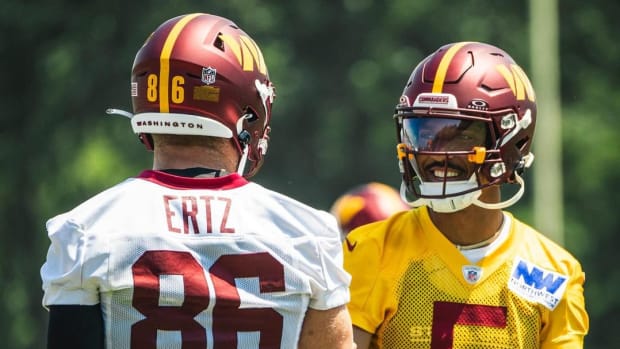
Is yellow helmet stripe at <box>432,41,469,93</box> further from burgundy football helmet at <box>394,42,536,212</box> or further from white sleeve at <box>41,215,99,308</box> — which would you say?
white sleeve at <box>41,215,99,308</box>

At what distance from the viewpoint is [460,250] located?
13.7 feet

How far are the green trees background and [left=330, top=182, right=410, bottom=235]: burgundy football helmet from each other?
12513mm

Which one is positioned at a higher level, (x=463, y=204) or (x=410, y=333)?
(x=463, y=204)

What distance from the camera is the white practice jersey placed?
3117 mm

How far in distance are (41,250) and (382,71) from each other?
19.5 ft

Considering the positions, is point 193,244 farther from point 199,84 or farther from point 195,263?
point 199,84

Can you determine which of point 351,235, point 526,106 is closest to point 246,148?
point 351,235

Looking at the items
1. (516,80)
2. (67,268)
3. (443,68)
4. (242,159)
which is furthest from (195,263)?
(516,80)

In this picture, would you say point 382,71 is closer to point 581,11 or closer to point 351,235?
point 581,11

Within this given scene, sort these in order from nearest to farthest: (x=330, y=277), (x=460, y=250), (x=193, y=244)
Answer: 1. (x=193, y=244)
2. (x=330, y=277)
3. (x=460, y=250)

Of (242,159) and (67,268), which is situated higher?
(242,159)

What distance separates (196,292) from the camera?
3.17 meters

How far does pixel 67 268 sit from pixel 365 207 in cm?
338

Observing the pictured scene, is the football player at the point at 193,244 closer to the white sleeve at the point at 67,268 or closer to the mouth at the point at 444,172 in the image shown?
the white sleeve at the point at 67,268
